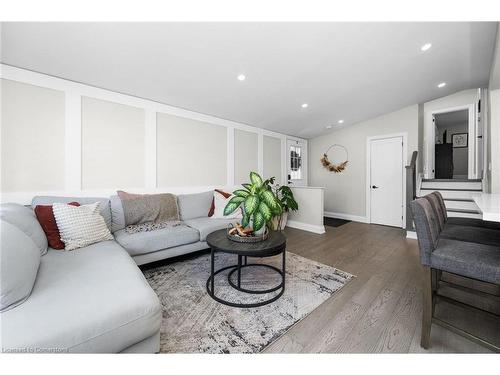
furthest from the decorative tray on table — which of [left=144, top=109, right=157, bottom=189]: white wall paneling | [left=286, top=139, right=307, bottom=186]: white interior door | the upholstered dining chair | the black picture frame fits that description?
the black picture frame

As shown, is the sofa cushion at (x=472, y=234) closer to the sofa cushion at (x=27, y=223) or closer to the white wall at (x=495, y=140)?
the white wall at (x=495, y=140)

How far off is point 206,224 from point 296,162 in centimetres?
353

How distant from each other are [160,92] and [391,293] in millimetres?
3427

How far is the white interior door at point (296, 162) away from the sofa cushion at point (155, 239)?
3326 millimetres

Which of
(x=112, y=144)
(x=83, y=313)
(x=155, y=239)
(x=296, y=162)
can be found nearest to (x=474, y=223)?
(x=83, y=313)

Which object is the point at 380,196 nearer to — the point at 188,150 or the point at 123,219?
the point at 188,150

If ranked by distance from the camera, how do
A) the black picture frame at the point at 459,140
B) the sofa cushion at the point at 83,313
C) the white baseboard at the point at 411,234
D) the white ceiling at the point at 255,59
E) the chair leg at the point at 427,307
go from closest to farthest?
the sofa cushion at the point at 83,313
the chair leg at the point at 427,307
the white ceiling at the point at 255,59
the white baseboard at the point at 411,234
the black picture frame at the point at 459,140

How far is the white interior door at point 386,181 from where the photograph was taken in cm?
433

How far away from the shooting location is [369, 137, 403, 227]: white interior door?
4.33m

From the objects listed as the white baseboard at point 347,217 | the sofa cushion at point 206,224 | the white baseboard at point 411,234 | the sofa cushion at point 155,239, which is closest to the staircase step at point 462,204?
the white baseboard at point 411,234

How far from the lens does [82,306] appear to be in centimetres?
97

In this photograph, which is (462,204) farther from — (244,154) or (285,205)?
(244,154)
